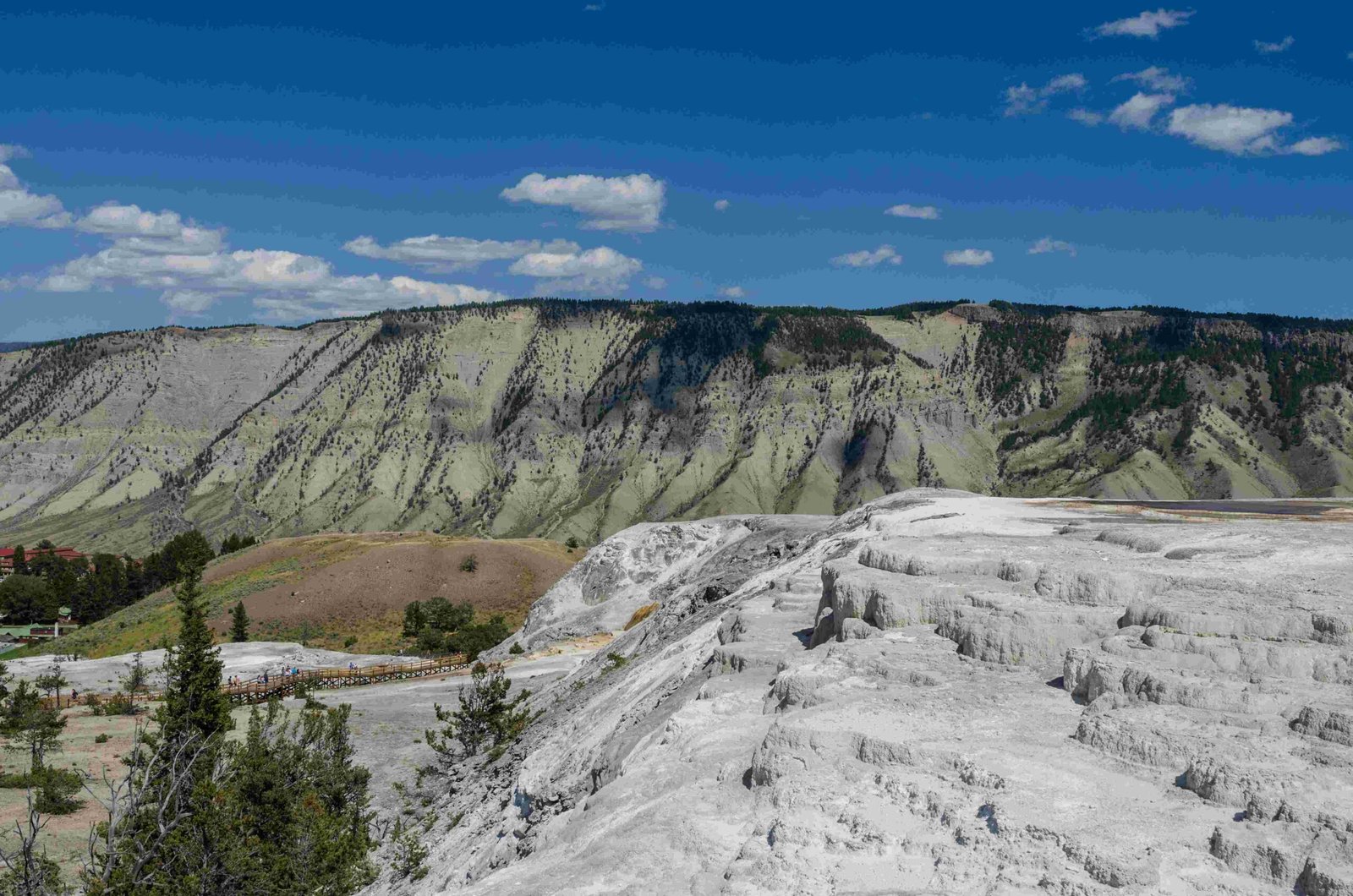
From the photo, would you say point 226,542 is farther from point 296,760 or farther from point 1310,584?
point 1310,584

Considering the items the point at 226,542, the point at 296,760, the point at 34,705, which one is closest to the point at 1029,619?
the point at 296,760

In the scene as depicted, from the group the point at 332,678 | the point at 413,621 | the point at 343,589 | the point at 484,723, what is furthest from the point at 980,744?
the point at 343,589

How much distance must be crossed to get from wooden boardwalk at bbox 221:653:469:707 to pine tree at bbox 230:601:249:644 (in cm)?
1432

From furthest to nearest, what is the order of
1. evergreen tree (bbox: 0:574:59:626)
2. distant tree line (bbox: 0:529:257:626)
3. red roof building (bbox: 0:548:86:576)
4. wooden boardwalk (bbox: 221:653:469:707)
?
1. red roof building (bbox: 0:548:86:576)
2. distant tree line (bbox: 0:529:257:626)
3. evergreen tree (bbox: 0:574:59:626)
4. wooden boardwalk (bbox: 221:653:469:707)

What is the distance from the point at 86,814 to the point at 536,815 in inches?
955

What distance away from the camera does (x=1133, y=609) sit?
17078 millimetres

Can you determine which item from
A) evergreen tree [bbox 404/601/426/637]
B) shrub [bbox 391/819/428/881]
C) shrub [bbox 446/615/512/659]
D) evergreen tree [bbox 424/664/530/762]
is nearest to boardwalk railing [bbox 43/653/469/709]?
shrub [bbox 446/615/512/659]

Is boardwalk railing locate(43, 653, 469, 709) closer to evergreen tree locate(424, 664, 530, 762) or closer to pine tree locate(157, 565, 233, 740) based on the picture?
evergreen tree locate(424, 664, 530, 762)

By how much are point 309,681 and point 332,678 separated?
2734 millimetres

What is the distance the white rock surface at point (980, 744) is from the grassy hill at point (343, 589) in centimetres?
5651

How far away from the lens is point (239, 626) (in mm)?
70875

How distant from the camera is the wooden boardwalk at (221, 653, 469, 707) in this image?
1949 inches

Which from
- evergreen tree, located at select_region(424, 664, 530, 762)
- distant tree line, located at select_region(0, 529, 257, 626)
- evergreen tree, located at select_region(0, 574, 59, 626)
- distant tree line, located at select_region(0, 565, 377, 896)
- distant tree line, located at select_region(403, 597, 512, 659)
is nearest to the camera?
distant tree line, located at select_region(0, 565, 377, 896)

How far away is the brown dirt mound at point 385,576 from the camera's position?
8056cm
